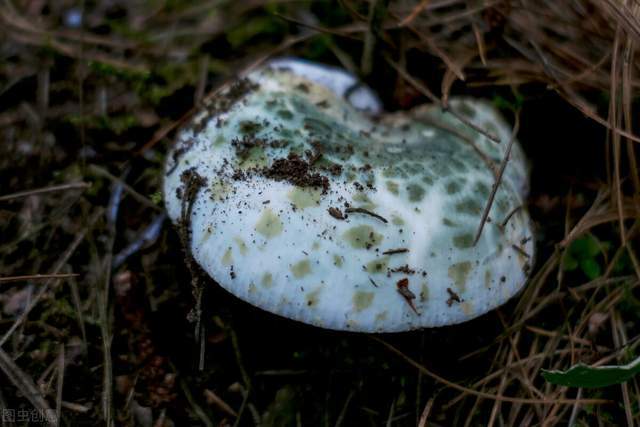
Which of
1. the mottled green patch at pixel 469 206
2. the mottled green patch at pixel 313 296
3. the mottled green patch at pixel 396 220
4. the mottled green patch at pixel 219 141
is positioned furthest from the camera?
the mottled green patch at pixel 219 141

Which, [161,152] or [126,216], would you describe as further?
[161,152]

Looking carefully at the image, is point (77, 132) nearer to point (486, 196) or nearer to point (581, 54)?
point (486, 196)

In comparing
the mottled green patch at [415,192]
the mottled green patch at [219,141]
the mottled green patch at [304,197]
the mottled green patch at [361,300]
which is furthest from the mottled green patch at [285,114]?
the mottled green patch at [361,300]

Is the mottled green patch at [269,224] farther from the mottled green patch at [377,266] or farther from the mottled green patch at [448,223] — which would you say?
the mottled green patch at [448,223]

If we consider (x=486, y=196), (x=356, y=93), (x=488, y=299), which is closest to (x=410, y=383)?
(x=488, y=299)

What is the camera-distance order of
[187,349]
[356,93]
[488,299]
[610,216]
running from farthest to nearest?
[356,93] → [610,216] → [187,349] → [488,299]

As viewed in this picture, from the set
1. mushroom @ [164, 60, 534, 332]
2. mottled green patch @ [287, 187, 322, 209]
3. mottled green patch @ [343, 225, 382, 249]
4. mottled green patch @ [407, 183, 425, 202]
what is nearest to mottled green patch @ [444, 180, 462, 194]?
mushroom @ [164, 60, 534, 332]

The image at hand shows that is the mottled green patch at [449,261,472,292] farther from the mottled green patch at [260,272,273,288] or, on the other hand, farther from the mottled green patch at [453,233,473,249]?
the mottled green patch at [260,272,273,288]
